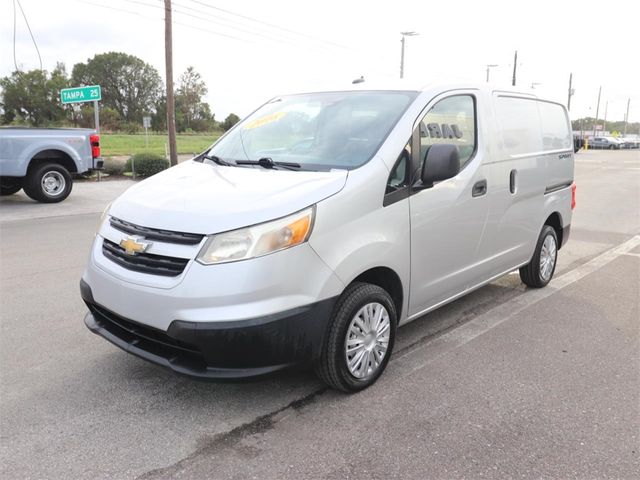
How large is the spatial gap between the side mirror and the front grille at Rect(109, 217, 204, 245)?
1.48 meters

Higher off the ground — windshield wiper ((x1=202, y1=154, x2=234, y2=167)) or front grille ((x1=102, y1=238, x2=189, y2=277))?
windshield wiper ((x1=202, y1=154, x2=234, y2=167))

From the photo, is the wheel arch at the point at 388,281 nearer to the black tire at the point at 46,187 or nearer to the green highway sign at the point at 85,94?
the black tire at the point at 46,187

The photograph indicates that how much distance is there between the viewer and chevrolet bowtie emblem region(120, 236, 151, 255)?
2871 mm

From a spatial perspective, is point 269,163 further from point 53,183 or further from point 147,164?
point 147,164

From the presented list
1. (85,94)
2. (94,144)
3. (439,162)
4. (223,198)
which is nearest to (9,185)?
(94,144)

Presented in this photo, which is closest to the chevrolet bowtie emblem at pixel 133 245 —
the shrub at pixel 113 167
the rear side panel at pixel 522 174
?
the rear side panel at pixel 522 174

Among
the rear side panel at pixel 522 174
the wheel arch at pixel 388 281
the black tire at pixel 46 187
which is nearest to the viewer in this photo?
the wheel arch at pixel 388 281

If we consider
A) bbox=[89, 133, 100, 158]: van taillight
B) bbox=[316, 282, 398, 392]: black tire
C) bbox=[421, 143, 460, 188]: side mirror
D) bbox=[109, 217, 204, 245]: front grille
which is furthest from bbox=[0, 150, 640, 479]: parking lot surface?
bbox=[89, 133, 100, 158]: van taillight

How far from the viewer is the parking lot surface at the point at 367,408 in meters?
2.62

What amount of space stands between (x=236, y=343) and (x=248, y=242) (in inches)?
19.7

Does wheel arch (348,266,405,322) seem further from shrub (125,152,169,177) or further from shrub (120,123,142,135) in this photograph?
shrub (120,123,142,135)

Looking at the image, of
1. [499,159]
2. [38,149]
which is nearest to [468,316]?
[499,159]

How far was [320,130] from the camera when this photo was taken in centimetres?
377

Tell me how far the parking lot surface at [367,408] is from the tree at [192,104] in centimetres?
8383
